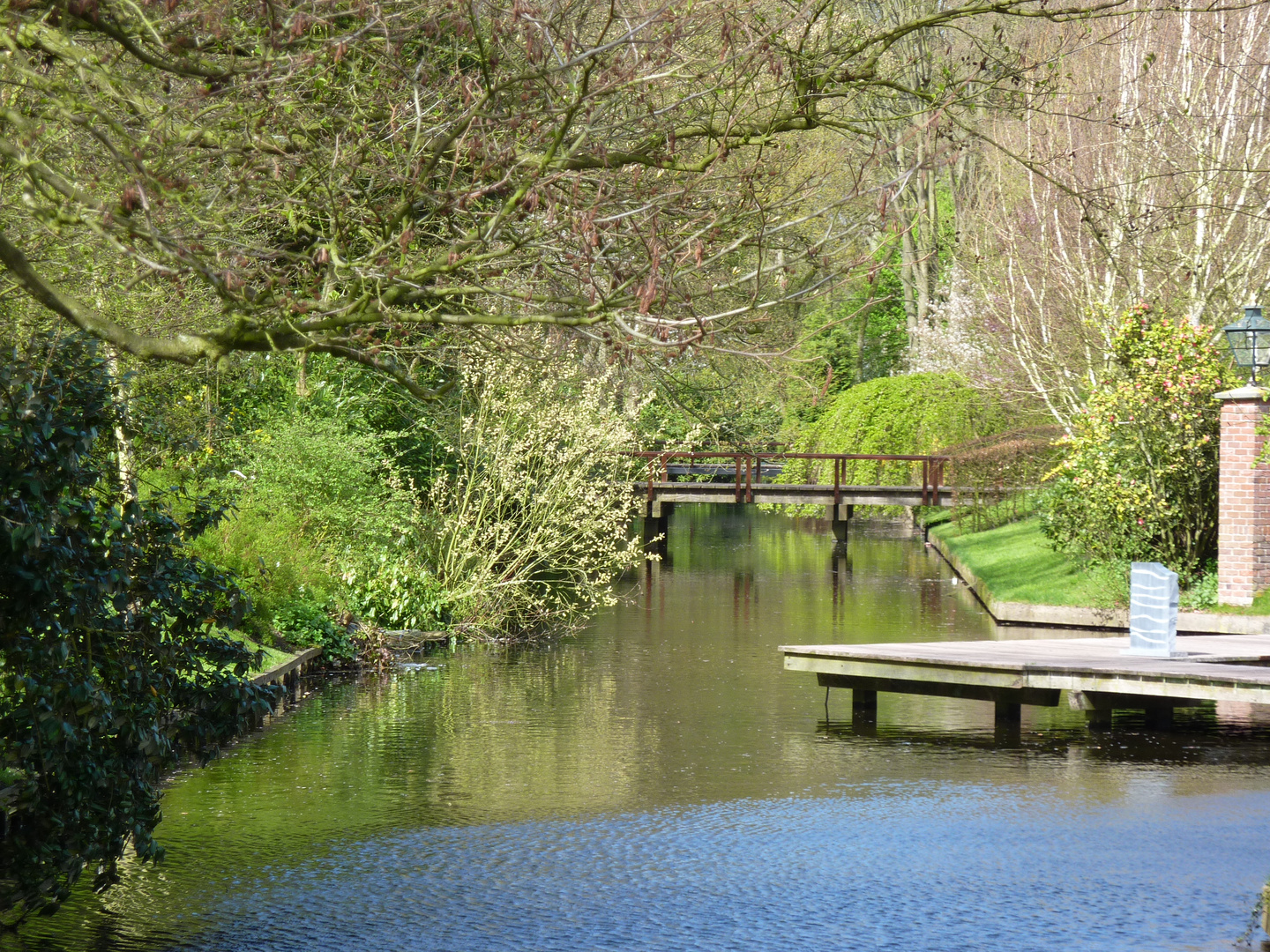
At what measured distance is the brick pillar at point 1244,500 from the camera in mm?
18812

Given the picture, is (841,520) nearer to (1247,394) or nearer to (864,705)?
(1247,394)

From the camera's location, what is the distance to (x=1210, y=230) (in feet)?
74.5

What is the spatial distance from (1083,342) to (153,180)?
20687mm

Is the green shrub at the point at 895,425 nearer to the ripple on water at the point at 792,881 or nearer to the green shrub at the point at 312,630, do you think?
the green shrub at the point at 312,630

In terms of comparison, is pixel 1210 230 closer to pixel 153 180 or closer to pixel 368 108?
pixel 368 108

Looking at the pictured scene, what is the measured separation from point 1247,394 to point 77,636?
1537 cm

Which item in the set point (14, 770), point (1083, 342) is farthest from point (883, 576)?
point (14, 770)

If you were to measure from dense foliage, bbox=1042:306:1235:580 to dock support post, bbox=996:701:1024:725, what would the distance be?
7992 mm

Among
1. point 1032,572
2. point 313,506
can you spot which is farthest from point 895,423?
point 313,506

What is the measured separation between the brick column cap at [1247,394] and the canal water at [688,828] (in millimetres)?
6085

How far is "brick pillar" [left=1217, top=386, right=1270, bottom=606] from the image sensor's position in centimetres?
1881

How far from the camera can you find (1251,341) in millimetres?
18531

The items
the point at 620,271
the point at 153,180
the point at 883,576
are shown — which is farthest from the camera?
the point at 883,576

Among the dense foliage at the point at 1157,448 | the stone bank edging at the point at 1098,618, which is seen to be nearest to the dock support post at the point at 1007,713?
the stone bank edging at the point at 1098,618
